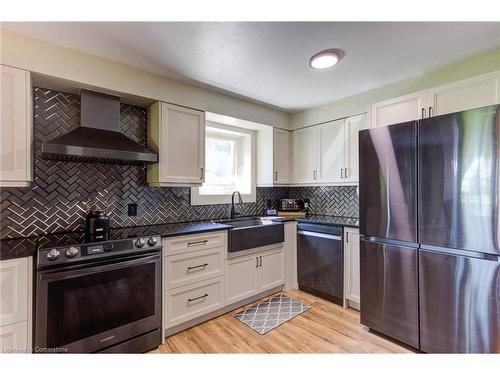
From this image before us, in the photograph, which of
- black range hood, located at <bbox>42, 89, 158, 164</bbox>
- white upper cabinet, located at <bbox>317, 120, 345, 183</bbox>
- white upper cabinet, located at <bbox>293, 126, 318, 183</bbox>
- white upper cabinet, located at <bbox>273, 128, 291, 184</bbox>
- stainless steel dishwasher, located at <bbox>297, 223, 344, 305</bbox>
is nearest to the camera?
black range hood, located at <bbox>42, 89, 158, 164</bbox>

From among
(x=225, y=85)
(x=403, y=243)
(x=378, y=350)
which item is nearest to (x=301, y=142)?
(x=225, y=85)

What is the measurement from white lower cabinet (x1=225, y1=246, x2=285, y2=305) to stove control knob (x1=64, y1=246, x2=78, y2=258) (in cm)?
133

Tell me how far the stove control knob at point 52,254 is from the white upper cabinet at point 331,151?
2.75m

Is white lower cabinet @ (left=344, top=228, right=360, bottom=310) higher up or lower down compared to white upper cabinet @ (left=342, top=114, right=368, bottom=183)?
lower down

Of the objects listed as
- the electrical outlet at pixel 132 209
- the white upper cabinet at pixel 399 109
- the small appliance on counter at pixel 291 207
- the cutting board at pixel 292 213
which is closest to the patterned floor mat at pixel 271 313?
the cutting board at pixel 292 213

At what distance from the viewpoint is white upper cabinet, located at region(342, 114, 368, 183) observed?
278 centimetres

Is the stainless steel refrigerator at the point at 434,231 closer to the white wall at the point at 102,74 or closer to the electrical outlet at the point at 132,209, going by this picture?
the white wall at the point at 102,74

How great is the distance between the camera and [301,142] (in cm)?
346

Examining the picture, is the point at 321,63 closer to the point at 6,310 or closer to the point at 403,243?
the point at 403,243

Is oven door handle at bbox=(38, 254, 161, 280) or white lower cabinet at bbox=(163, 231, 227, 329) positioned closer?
oven door handle at bbox=(38, 254, 161, 280)

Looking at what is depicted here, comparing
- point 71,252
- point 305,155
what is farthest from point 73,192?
point 305,155

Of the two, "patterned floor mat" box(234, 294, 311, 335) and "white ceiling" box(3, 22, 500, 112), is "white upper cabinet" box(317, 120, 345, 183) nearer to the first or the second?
"white ceiling" box(3, 22, 500, 112)

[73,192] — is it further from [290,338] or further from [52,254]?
[290,338]

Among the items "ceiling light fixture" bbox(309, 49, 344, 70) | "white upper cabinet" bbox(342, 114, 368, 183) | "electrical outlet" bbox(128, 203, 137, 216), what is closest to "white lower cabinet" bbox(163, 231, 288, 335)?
"electrical outlet" bbox(128, 203, 137, 216)
